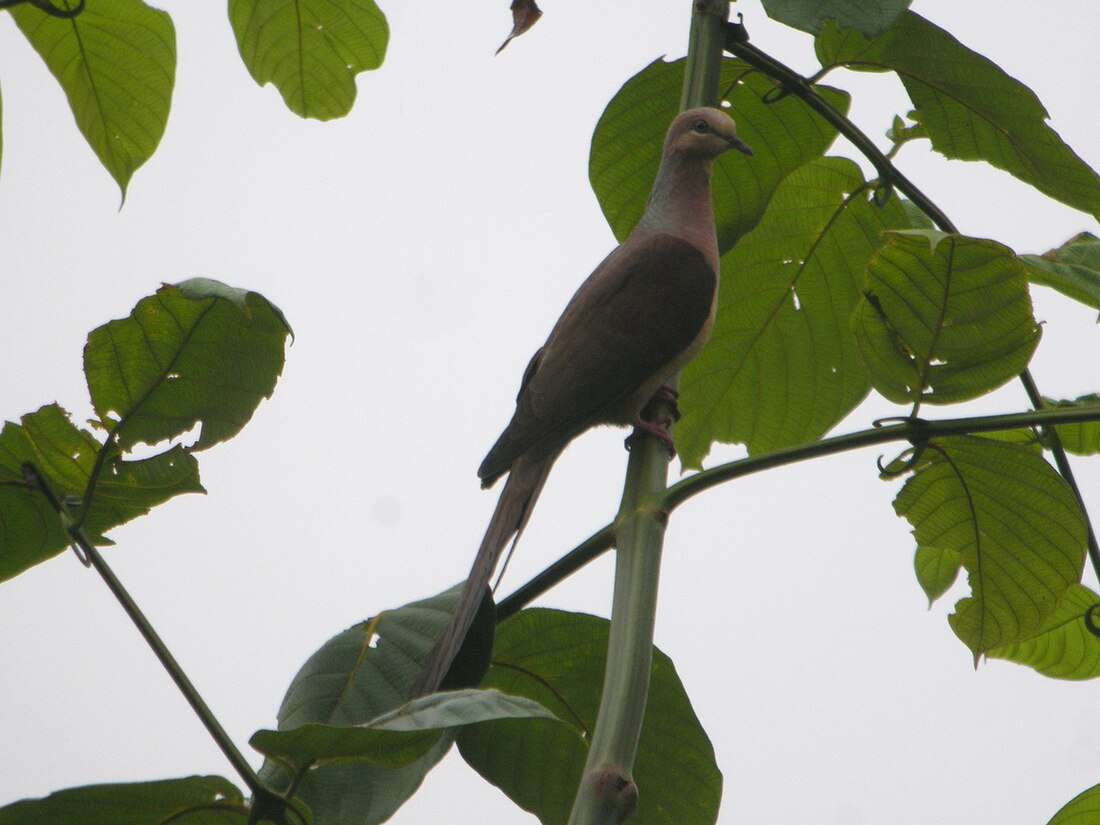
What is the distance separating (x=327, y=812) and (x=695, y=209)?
2.36 m

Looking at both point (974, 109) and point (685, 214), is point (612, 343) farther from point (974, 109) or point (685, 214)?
point (974, 109)

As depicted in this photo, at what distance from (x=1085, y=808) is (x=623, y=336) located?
1.69 metres

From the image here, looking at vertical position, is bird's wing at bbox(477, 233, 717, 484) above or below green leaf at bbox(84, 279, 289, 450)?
above

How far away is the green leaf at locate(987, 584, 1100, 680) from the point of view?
6.97ft

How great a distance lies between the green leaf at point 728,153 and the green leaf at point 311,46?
1.65 feet

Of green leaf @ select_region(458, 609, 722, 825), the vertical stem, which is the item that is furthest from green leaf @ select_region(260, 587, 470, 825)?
the vertical stem

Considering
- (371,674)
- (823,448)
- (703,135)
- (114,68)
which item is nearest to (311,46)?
(114,68)

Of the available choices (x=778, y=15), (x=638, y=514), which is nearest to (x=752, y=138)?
(x=778, y=15)

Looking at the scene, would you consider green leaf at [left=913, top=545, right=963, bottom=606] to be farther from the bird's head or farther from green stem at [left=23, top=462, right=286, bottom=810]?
green stem at [left=23, top=462, right=286, bottom=810]

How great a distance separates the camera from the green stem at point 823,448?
1.41 m

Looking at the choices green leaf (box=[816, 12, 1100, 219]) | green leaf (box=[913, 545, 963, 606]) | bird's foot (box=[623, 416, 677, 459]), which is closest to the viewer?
bird's foot (box=[623, 416, 677, 459])

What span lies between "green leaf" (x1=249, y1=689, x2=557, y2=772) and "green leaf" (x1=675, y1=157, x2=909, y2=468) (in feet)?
4.42

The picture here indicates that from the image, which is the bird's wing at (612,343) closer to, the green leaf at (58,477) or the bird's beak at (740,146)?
the bird's beak at (740,146)

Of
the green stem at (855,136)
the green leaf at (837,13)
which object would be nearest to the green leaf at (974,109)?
the green stem at (855,136)
